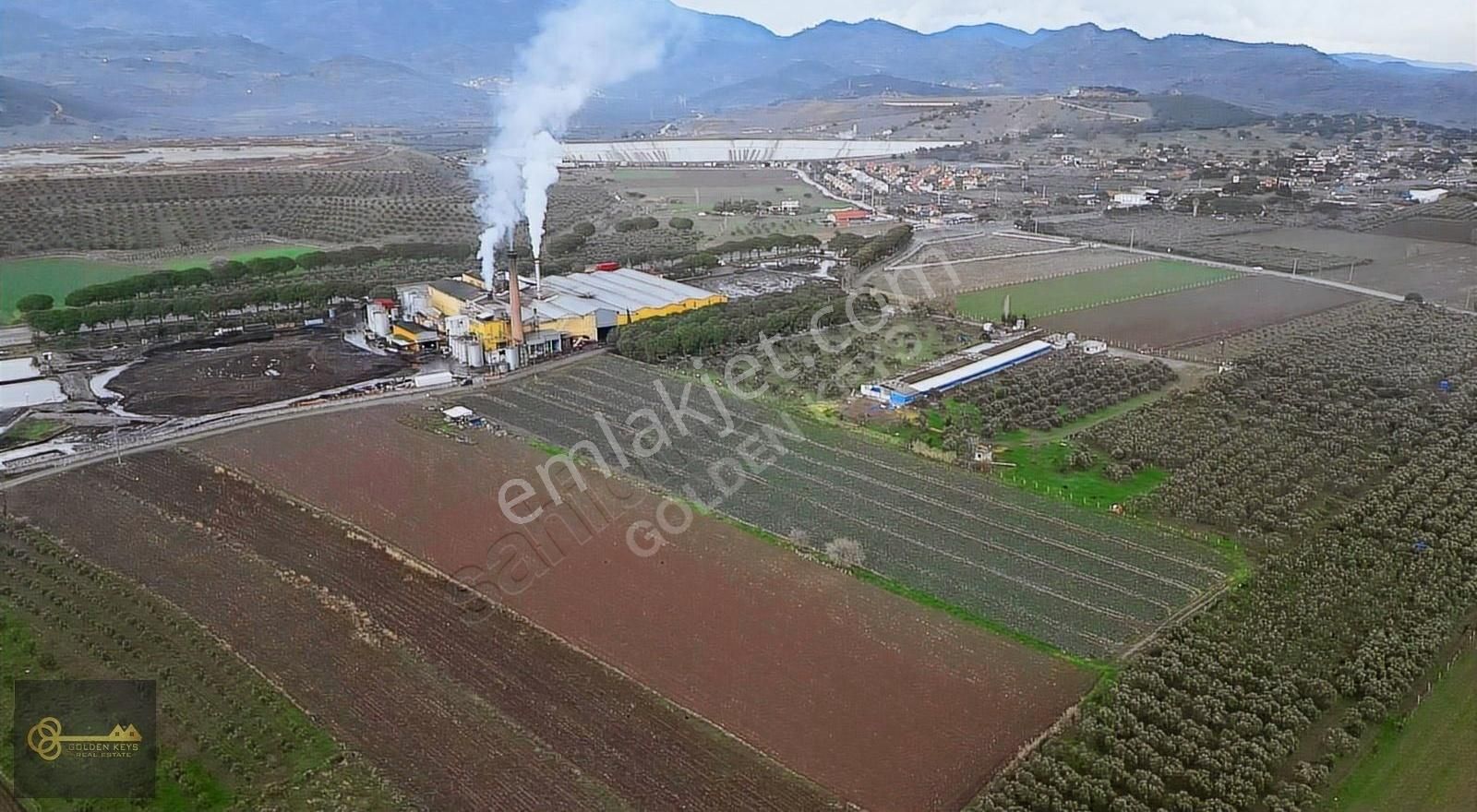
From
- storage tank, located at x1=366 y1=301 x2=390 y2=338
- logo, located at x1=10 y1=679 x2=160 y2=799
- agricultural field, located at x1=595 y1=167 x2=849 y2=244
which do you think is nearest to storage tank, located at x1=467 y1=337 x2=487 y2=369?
storage tank, located at x1=366 y1=301 x2=390 y2=338

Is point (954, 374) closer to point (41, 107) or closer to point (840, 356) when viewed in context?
point (840, 356)

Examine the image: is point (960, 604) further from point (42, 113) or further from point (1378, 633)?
point (42, 113)

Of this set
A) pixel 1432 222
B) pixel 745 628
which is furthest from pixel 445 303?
pixel 1432 222

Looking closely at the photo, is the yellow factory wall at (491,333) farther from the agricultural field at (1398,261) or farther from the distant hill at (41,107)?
the distant hill at (41,107)

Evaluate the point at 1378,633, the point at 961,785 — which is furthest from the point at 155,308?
the point at 1378,633

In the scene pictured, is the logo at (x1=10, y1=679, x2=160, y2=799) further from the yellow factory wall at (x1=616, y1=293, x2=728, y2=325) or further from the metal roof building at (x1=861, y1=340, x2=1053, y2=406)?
the yellow factory wall at (x1=616, y1=293, x2=728, y2=325)

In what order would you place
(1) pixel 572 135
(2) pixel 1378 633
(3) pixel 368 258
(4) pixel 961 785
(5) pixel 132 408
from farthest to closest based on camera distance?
(1) pixel 572 135
(3) pixel 368 258
(5) pixel 132 408
(2) pixel 1378 633
(4) pixel 961 785
